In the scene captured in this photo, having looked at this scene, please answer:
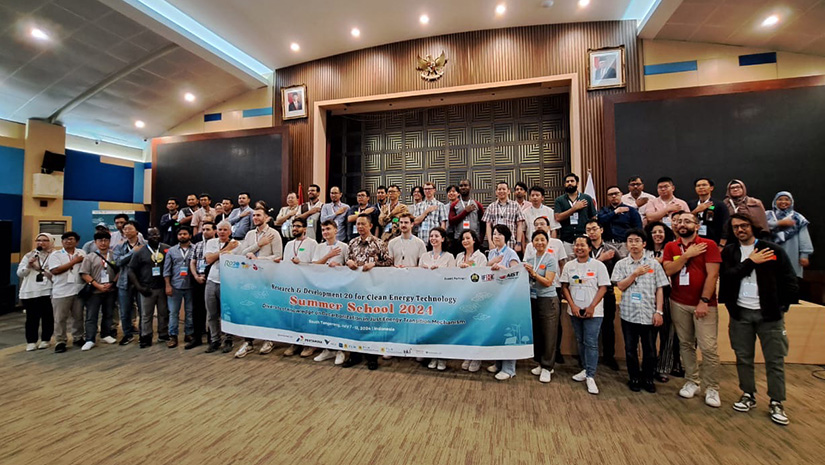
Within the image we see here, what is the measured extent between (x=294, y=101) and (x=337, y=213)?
4.41 metres

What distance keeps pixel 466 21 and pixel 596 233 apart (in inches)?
218

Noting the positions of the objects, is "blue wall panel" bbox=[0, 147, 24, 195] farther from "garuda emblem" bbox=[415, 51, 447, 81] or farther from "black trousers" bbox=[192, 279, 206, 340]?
"garuda emblem" bbox=[415, 51, 447, 81]

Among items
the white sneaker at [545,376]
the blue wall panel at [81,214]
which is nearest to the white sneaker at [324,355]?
the white sneaker at [545,376]

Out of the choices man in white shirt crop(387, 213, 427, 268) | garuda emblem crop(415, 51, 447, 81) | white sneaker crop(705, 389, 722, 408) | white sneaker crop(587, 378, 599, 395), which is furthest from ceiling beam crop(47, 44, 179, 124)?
white sneaker crop(705, 389, 722, 408)

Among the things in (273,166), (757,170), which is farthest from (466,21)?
(757,170)

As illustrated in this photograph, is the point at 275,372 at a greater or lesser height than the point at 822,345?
lesser

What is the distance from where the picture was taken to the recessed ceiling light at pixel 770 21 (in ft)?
17.5

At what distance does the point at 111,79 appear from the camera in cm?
736

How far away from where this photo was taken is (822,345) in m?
3.64

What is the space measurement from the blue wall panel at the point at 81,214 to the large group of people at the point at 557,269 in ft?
15.4

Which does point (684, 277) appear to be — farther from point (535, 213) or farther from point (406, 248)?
point (406, 248)

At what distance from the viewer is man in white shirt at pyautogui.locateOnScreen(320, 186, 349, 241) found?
5562 millimetres

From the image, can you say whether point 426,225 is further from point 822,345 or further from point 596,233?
point 822,345

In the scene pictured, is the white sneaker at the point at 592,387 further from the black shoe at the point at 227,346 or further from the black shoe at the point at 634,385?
the black shoe at the point at 227,346
